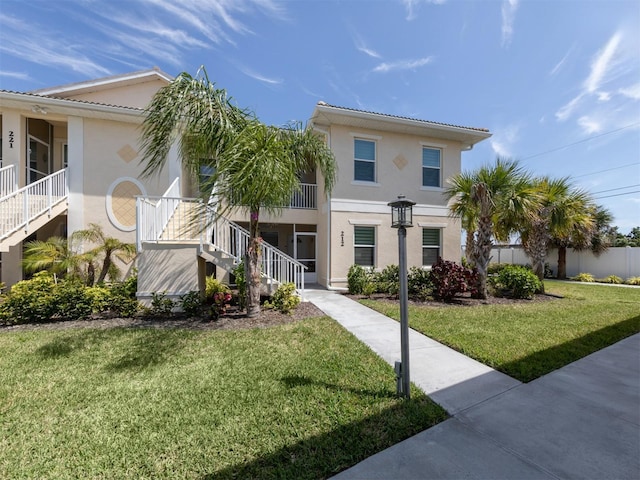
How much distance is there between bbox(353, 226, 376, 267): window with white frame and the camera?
11.3m

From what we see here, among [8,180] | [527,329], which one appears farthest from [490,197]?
[8,180]

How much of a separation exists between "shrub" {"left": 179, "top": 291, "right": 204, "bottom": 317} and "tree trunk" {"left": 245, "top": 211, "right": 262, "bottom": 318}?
57.7 inches

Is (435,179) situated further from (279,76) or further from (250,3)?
(250,3)

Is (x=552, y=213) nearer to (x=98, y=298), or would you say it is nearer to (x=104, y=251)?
(x=98, y=298)

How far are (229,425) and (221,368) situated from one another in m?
1.43

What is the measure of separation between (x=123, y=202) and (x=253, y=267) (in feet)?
23.9

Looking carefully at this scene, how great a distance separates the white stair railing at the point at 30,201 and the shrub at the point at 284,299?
7.90 meters

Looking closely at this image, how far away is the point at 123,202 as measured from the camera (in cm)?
1030

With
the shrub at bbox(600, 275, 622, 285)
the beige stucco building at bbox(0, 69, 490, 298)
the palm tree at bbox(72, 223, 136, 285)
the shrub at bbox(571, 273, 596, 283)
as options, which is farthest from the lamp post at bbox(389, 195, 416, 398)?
the shrub at bbox(600, 275, 622, 285)

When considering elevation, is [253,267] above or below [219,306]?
above

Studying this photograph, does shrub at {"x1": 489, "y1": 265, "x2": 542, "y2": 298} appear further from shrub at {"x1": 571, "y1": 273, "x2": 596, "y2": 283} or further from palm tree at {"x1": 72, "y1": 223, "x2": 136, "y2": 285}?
palm tree at {"x1": 72, "y1": 223, "x2": 136, "y2": 285}

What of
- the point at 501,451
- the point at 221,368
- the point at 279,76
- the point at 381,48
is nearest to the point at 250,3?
the point at 279,76

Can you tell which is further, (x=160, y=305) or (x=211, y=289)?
(x=211, y=289)

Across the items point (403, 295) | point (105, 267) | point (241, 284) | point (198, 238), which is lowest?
point (241, 284)
